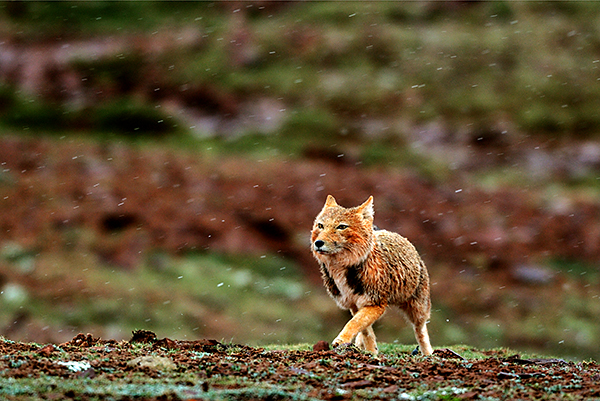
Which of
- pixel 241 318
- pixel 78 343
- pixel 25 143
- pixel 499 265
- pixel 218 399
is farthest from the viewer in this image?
pixel 25 143

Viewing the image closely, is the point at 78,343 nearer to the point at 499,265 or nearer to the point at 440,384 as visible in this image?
the point at 440,384

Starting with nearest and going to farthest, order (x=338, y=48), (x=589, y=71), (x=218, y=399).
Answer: (x=218, y=399) < (x=589, y=71) < (x=338, y=48)

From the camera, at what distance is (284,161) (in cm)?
3678

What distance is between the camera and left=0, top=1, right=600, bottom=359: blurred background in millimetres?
24906

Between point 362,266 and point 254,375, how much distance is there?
11.0 feet

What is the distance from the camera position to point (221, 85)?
44438 mm

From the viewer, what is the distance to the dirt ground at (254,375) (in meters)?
7.02

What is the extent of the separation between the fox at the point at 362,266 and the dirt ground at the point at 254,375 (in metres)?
1.19

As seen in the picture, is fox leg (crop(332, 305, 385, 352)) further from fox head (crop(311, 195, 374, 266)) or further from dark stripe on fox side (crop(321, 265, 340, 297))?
fox head (crop(311, 195, 374, 266))

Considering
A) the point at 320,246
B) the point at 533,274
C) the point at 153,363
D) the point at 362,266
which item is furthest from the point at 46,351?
the point at 533,274

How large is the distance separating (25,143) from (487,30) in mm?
30795

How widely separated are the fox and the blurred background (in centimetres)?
1139

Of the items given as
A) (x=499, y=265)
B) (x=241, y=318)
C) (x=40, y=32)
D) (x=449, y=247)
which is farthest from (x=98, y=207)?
(x=40, y=32)

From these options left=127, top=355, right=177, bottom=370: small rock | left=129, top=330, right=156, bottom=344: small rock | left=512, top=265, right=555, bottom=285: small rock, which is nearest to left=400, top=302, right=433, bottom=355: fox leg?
left=129, top=330, right=156, bottom=344: small rock
